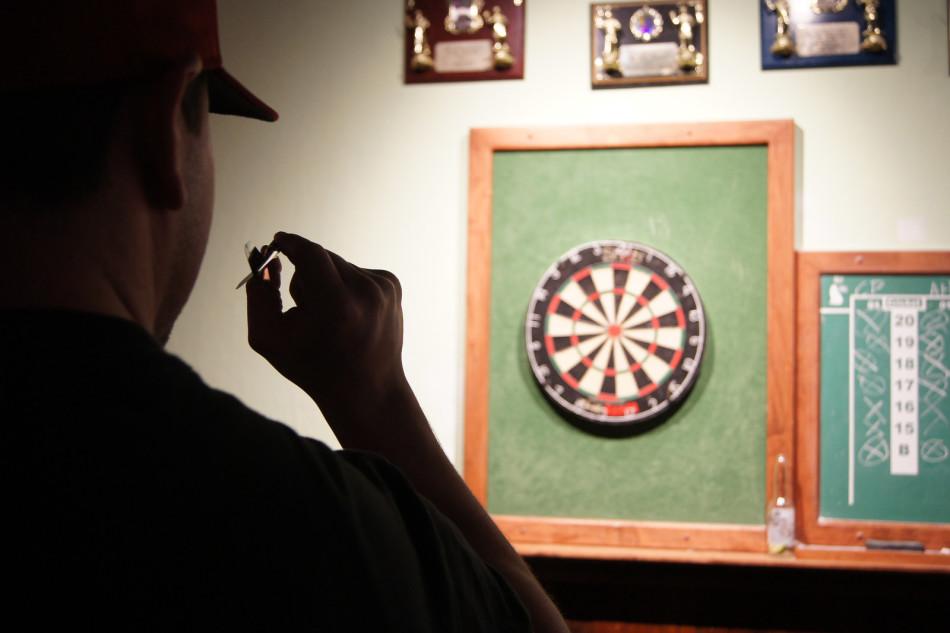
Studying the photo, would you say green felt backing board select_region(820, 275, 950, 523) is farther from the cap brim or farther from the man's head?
the man's head

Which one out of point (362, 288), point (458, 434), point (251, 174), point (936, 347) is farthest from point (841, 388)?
point (362, 288)

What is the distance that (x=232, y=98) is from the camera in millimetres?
862

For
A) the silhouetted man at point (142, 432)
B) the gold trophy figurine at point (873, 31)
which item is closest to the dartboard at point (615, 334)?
the gold trophy figurine at point (873, 31)

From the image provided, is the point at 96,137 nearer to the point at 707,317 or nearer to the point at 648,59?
the point at 707,317

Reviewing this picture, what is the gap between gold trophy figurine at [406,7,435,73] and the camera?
2943 millimetres

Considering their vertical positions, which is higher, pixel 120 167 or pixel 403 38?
pixel 403 38

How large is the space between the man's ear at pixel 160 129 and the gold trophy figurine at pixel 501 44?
2.42m

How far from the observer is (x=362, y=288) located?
2.48ft

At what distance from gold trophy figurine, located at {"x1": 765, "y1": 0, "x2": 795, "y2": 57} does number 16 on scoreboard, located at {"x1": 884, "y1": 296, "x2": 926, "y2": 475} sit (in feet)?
2.79

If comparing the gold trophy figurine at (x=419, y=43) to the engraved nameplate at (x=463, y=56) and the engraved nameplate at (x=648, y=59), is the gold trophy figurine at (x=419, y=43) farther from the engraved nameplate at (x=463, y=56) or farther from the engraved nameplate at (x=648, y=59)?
the engraved nameplate at (x=648, y=59)

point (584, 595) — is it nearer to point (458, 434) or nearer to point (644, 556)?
point (644, 556)

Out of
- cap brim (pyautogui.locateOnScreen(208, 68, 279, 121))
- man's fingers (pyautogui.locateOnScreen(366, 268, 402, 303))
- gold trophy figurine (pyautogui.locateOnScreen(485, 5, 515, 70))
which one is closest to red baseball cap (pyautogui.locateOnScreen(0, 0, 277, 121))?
cap brim (pyautogui.locateOnScreen(208, 68, 279, 121))

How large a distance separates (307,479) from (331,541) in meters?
0.04

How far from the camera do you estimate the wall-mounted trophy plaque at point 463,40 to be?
2.91 metres
